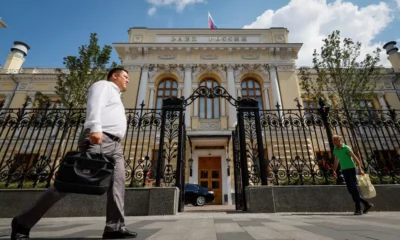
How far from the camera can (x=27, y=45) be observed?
2291cm

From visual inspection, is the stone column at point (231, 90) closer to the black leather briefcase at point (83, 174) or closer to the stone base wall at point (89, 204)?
the stone base wall at point (89, 204)

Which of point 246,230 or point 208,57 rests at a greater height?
point 208,57

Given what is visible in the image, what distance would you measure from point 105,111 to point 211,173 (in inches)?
531

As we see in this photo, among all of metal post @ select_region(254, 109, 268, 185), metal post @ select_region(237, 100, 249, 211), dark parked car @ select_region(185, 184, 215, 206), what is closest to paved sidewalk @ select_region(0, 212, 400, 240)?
metal post @ select_region(254, 109, 268, 185)

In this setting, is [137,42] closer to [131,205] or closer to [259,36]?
[259,36]

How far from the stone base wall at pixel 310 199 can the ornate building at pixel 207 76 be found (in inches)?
389

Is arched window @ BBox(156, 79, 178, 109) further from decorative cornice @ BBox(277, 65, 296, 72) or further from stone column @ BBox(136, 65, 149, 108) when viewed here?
decorative cornice @ BBox(277, 65, 296, 72)

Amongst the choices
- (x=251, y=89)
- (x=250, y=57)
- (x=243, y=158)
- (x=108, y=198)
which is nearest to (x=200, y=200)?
(x=243, y=158)

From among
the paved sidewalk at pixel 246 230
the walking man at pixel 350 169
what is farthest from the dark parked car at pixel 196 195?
the paved sidewalk at pixel 246 230

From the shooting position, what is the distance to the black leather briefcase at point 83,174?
1.68m

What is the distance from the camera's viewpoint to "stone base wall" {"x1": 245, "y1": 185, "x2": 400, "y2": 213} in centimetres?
460

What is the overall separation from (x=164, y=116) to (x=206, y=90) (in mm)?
1778

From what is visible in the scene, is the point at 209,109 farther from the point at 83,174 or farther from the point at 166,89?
the point at 83,174

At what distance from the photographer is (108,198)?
205 centimetres
